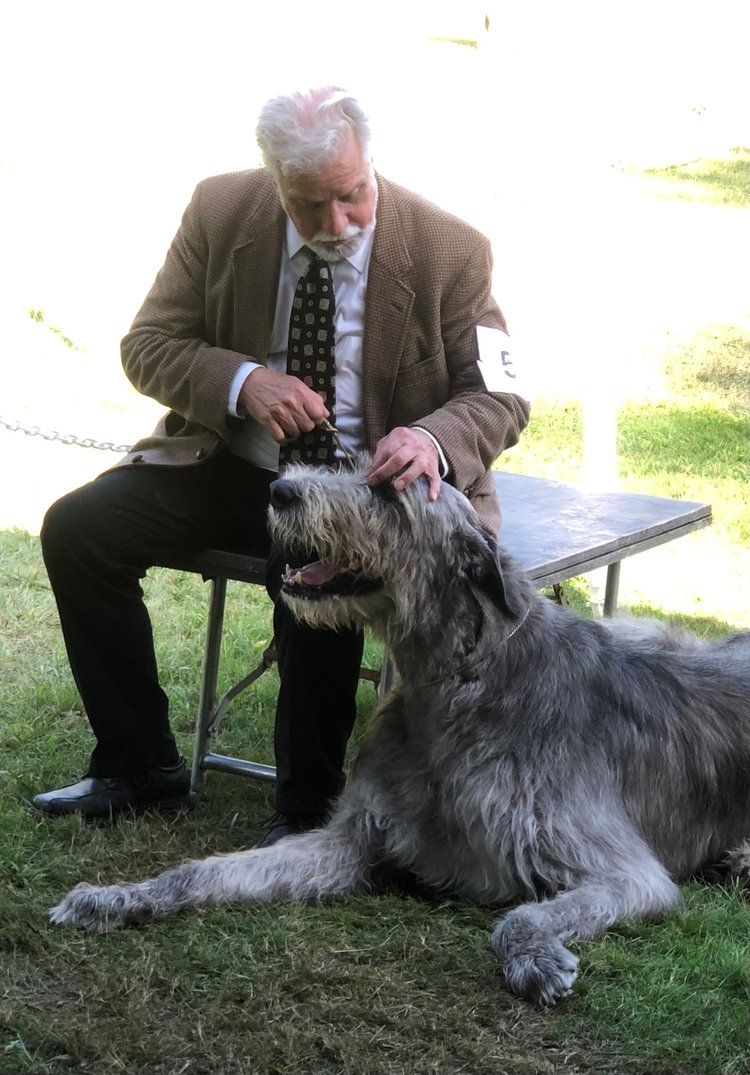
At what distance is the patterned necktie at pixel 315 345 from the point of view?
445 centimetres

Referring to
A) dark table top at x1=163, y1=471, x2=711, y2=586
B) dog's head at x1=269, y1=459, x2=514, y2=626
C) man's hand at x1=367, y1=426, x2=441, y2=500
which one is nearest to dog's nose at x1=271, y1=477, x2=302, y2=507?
dog's head at x1=269, y1=459, x2=514, y2=626

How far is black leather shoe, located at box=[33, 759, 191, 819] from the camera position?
4570 millimetres

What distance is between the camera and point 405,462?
3855 millimetres

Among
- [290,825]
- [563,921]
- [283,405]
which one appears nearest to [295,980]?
[563,921]

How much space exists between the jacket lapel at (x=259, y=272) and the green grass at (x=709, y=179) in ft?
46.2

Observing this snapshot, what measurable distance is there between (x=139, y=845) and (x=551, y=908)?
1.36m

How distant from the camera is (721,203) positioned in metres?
17.5

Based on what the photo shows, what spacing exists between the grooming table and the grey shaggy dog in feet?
2.08

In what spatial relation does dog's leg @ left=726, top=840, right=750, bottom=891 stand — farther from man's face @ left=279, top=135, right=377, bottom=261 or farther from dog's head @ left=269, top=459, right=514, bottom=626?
man's face @ left=279, top=135, right=377, bottom=261

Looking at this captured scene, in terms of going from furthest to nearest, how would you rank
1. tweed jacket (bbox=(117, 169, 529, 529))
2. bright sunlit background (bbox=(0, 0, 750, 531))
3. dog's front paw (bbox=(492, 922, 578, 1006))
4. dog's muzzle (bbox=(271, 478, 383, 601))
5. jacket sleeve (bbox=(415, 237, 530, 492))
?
bright sunlit background (bbox=(0, 0, 750, 531)) < tweed jacket (bbox=(117, 169, 529, 529)) < jacket sleeve (bbox=(415, 237, 530, 492)) < dog's muzzle (bbox=(271, 478, 383, 601)) < dog's front paw (bbox=(492, 922, 578, 1006))

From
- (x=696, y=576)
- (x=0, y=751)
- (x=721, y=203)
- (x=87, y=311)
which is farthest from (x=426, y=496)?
(x=721, y=203)

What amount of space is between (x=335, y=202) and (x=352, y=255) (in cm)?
29

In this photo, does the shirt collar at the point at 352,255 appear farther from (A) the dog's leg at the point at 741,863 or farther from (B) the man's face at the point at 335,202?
(A) the dog's leg at the point at 741,863

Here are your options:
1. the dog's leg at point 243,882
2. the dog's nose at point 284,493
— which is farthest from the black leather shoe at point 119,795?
the dog's nose at point 284,493
